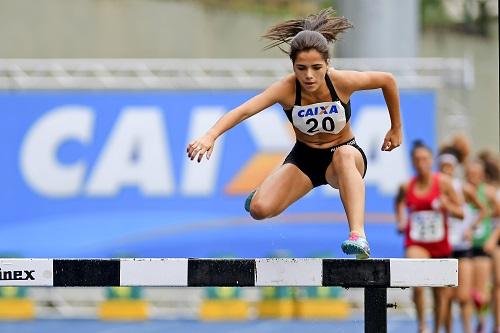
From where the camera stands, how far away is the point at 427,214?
14477 millimetres

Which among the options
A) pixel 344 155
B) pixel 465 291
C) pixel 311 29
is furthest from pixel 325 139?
pixel 465 291

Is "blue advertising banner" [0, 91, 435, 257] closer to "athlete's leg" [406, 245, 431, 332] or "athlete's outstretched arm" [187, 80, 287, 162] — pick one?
"athlete's leg" [406, 245, 431, 332]

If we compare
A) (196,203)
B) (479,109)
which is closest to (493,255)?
(196,203)

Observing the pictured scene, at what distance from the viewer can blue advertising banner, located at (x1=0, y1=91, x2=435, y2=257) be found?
1852cm

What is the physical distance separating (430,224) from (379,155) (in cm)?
409

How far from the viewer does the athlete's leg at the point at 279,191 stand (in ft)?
29.7

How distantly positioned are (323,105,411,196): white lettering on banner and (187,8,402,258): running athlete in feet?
30.3

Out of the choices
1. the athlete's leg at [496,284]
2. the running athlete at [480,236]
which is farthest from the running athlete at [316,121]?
the athlete's leg at [496,284]

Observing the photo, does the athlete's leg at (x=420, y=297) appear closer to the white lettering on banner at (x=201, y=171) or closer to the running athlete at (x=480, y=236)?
the running athlete at (x=480, y=236)

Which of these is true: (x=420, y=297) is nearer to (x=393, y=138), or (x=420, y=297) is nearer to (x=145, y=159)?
(x=145, y=159)

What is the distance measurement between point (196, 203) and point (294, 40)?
10180 mm

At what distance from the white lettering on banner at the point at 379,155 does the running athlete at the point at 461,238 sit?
9.43ft

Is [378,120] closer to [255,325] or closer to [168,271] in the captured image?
[255,325]

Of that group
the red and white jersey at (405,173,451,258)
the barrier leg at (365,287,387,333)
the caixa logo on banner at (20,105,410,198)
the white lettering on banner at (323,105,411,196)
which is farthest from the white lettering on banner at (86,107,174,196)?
the barrier leg at (365,287,387,333)
